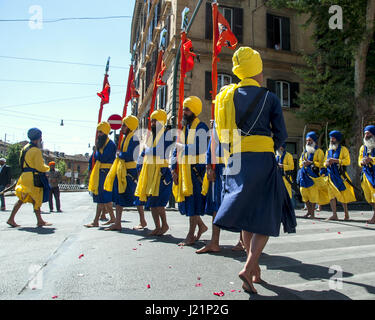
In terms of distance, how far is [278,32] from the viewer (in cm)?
1930

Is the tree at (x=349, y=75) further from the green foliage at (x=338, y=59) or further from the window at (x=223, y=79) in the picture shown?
the window at (x=223, y=79)

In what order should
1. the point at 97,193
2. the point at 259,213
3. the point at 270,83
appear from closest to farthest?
the point at 259,213 < the point at 97,193 < the point at 270,83

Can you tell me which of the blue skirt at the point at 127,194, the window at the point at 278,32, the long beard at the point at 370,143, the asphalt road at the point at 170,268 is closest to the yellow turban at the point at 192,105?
the asphalt road at the point at 170,268

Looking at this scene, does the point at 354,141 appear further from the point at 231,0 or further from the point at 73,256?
the point at 73,256

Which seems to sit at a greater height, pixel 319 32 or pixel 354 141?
pixel 319 32

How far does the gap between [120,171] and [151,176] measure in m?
1.00

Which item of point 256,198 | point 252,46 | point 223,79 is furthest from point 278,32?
point 256,198

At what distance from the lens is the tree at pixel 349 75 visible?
14.5 metres

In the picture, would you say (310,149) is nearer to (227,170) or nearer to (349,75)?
(227,170)

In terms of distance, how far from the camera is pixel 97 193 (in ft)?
21.4

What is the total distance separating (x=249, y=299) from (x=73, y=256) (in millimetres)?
2329

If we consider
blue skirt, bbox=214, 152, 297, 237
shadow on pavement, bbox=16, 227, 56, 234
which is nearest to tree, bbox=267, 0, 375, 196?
shadow on pavement, bbox=16, 227, 56, 234

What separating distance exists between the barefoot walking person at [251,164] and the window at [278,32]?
56.7ft
